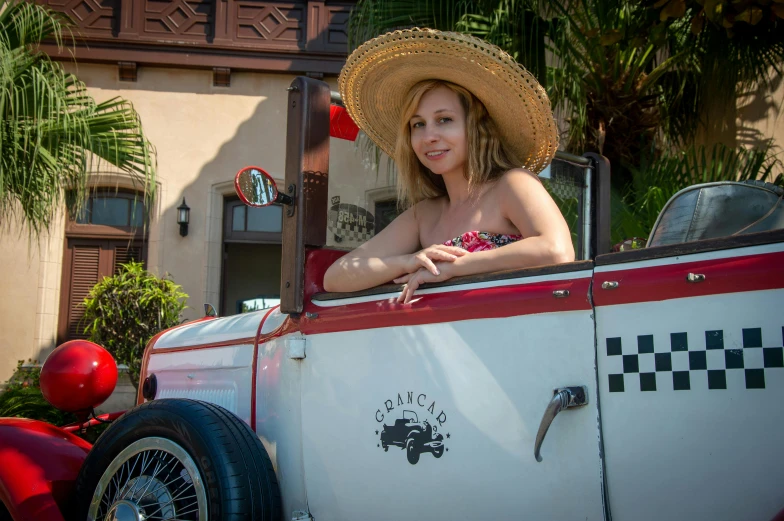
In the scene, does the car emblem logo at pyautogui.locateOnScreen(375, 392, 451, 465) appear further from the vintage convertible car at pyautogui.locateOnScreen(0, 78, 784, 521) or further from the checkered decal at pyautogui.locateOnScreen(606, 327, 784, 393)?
the checkered decal at pyautogui.locateOnScreen(606, 327, 784, 393)

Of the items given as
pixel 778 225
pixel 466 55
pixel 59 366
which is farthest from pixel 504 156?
pixel 59 366

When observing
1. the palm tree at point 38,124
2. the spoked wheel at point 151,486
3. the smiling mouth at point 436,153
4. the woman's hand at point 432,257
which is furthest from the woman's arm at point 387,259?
the palm tree at point 38,124

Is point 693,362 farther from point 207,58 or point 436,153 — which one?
point 207,58

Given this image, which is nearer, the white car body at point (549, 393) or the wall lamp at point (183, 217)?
the white car body at point (549, 393)

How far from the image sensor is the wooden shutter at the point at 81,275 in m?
9.59

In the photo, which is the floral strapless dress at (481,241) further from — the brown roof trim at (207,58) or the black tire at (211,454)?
the brown roof trim at (207,58)

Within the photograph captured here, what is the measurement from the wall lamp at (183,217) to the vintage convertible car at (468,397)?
7073 mm

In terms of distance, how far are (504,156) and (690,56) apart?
5061 mm

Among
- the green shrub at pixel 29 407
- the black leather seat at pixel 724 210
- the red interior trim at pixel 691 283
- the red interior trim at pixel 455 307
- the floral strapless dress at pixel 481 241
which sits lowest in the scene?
the green shrub at pixel 29 407

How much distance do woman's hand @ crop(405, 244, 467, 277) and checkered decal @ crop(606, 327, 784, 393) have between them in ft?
1.61

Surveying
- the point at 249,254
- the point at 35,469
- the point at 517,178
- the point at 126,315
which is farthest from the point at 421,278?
the point at 249,254

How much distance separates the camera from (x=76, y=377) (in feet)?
8.81

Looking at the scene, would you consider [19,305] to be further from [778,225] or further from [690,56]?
[778,225]

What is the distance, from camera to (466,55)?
206 centimetres
